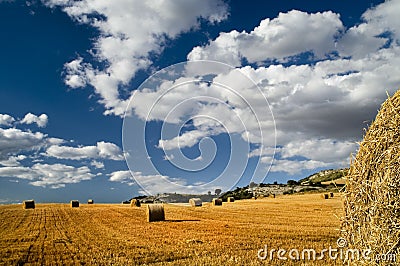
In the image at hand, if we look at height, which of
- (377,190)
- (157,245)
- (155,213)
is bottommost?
(157,245)

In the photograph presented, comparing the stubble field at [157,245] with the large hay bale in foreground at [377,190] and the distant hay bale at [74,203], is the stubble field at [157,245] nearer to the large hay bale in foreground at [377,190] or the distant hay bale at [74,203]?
the large hay bale in foreground at [377,190]

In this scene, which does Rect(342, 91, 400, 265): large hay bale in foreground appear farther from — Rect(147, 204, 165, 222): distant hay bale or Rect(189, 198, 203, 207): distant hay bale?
Rect(189, 198, 203, 207): distant hay bale

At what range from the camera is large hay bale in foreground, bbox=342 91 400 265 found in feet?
23.0

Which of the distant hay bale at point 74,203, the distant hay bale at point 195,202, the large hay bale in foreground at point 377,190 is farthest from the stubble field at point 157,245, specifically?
the distant hay bale at point 74,203

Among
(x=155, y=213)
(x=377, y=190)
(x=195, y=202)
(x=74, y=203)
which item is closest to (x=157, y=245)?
(x=377, y=190)

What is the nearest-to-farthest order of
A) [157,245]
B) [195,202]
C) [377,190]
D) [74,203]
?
1. [377,190]
2. [157,245]
3. [195,202]
4. [74,203]

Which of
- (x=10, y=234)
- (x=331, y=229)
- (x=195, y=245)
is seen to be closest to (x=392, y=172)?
(x=195, y=245)

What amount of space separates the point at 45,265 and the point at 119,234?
18.4 feet

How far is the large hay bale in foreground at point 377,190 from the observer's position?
23.0 ft

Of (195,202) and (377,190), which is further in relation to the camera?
(195,202)

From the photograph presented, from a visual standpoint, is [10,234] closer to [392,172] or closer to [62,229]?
[62,229]

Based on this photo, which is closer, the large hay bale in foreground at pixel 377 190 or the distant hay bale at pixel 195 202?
the large hay bale in foreground at pixel 377 190

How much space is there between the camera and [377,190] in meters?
7.31

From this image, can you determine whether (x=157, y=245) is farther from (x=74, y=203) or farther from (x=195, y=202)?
(x=74, y=203)
